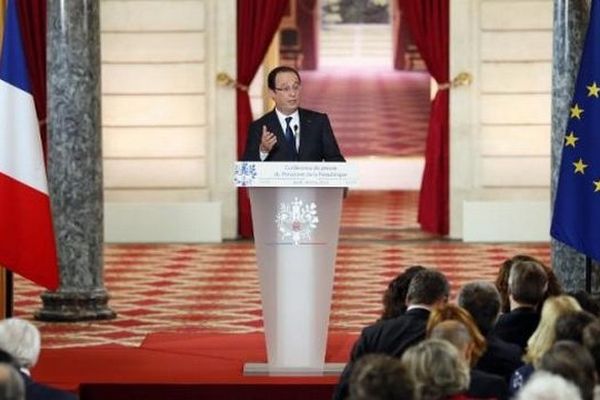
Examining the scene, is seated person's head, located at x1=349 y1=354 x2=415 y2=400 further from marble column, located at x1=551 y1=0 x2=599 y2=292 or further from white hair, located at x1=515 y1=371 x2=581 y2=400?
marble column, located at x1=551 y1=0 x2=599 y2=292

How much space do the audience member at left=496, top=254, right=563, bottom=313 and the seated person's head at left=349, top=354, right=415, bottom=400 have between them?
8.62ft

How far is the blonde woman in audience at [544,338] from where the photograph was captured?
234 inches

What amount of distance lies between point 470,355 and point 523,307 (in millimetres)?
1376

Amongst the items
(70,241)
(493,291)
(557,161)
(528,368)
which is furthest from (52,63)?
(528,368)

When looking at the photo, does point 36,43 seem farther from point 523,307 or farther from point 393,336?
point 393,336

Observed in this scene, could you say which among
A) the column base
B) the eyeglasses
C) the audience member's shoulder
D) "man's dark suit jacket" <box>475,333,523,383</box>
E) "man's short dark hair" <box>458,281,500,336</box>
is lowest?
the column base

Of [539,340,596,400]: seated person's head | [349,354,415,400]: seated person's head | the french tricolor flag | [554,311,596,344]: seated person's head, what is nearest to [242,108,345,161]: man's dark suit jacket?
the french tricolor flag

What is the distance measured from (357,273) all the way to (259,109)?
3.81 meters

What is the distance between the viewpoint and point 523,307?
7.34 meters

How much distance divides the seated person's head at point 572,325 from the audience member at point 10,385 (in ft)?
6.92

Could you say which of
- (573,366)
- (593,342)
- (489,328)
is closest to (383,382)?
(573,366)

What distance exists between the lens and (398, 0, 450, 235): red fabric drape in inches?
615

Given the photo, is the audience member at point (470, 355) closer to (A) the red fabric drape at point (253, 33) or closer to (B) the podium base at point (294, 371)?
(B) the podium base at point (294, 371)

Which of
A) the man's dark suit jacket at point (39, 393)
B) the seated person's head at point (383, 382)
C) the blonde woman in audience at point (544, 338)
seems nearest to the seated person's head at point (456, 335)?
the blonde woman in audience at point (544, 338)
